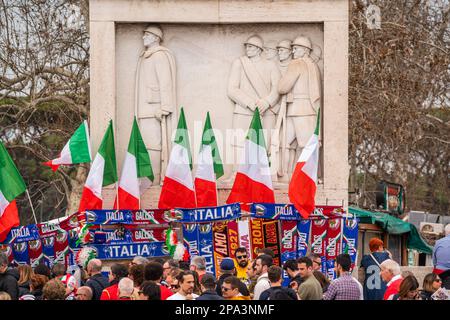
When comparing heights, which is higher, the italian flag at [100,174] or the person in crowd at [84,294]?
the italian flag at [100,174]

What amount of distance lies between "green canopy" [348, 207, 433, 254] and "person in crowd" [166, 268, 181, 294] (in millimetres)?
9367

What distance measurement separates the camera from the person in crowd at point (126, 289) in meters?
16.7

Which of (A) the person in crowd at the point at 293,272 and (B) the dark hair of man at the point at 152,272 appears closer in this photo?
(B) the dark hair of man at the point at 152,272

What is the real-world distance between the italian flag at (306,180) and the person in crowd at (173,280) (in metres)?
5.10

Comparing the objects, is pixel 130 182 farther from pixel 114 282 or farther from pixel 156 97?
pixel 114 282

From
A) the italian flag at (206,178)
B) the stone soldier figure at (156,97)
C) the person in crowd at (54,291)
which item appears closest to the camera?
the person in crowd at (54,291)

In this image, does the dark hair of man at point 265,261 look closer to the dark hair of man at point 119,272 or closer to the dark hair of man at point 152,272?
the dark hair of man at point 119,272

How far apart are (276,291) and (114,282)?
3.28 m

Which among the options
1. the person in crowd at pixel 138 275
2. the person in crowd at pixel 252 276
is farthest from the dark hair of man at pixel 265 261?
the person in crowd at pixel 138 275

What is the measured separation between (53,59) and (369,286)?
15157 mm

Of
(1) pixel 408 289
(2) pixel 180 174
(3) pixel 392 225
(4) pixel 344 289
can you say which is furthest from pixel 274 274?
(3) pixel 392 225

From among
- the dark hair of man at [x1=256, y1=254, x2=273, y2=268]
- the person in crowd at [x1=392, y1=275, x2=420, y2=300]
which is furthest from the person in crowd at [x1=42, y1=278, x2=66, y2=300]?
the dark hair of man at [x1=256, y1=254, x2=273, y2=268]

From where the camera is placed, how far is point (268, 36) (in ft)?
88.6
